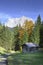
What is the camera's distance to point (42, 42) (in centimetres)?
2694

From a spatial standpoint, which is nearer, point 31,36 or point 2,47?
point 31,36

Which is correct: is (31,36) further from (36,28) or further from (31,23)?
(31,23)

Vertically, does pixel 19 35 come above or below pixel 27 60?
above

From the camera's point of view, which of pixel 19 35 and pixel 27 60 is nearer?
pixel 27 60

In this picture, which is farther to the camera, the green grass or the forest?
the forest

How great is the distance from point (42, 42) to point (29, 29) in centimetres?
1261

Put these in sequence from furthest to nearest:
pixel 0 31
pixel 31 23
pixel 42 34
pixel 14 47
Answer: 1. pixel 0 31
2. pixel 14 47
3. pixel 31 23
4. pixel 42 34

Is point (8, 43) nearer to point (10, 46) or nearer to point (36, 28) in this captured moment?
point (10, 46)

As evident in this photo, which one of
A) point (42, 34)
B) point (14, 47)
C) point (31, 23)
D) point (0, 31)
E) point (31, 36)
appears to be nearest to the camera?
point (42, 34)

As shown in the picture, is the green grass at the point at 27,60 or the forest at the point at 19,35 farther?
the forest at the point at 19,35

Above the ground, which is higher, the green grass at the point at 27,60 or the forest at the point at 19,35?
the forest at the point at 19,35

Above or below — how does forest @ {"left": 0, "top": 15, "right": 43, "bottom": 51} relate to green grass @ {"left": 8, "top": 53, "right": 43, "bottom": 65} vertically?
above

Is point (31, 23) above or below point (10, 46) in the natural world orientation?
above

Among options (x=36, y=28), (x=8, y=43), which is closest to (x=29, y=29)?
(x=36, y=28)
